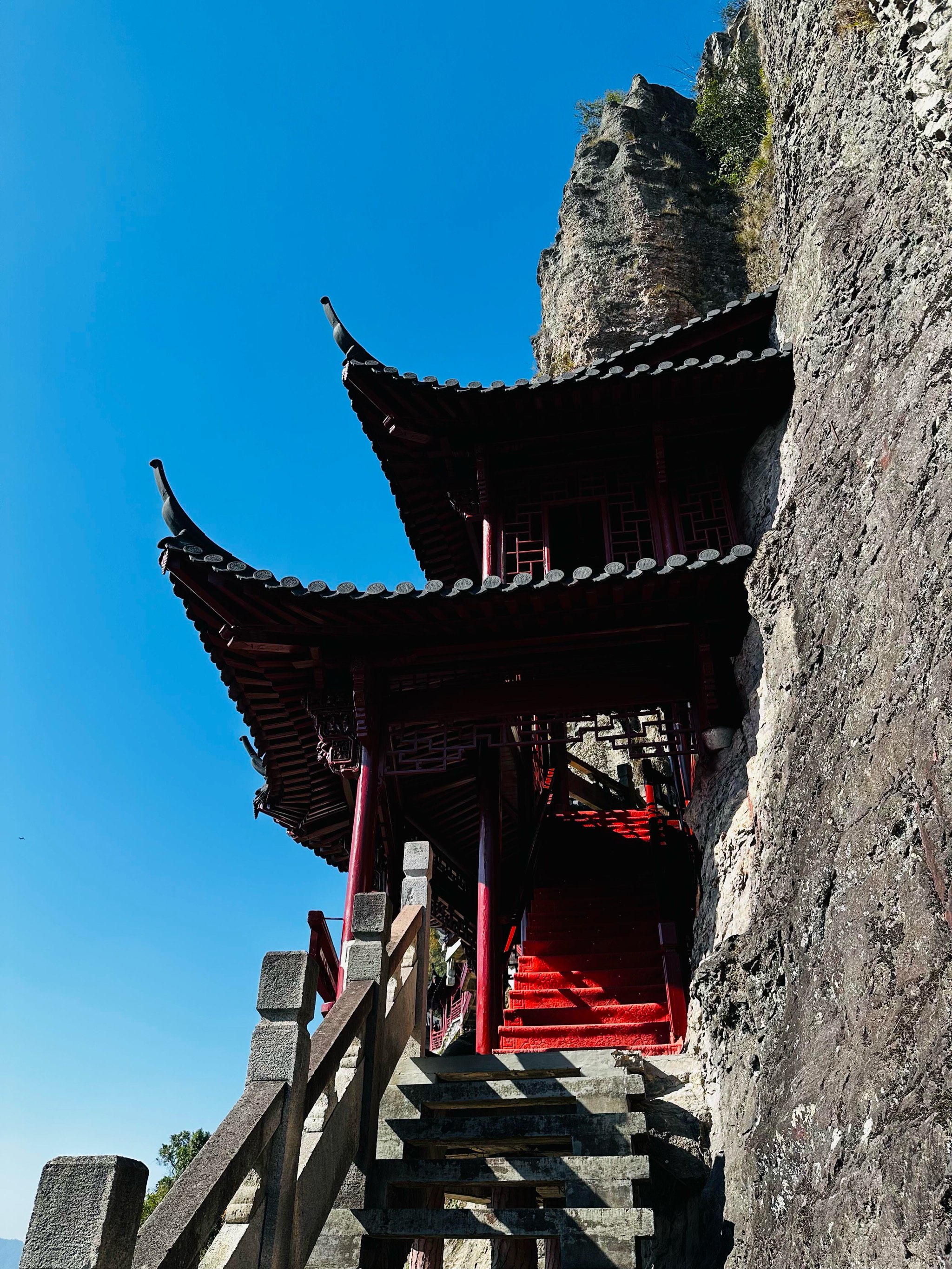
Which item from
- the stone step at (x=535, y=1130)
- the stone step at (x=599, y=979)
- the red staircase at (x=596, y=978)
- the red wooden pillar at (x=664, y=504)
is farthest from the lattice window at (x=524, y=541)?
the stone step at (x=535, y=1130)

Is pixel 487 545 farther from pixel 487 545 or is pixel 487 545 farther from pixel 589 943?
pixel 589 943

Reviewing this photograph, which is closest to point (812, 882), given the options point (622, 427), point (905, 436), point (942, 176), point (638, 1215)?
point (638, 1215)

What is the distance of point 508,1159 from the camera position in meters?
5.62

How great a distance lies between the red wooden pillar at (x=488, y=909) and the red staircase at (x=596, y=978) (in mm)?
427

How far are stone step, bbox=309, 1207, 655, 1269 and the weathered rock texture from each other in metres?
15.8

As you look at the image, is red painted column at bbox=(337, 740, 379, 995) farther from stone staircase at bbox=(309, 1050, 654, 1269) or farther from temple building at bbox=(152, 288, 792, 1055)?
stone staircase at bbox=(309, 1050, 654, 1269)

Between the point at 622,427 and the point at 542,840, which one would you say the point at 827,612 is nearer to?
the point at 622,427

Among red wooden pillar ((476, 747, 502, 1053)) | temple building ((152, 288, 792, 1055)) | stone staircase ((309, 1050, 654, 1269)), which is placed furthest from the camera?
temple building ((152, 288, 792, 1055))

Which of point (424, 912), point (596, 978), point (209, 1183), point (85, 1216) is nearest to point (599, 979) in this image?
point (596, 978)

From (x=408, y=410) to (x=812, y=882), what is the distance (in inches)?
315

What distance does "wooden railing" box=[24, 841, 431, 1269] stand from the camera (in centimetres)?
352

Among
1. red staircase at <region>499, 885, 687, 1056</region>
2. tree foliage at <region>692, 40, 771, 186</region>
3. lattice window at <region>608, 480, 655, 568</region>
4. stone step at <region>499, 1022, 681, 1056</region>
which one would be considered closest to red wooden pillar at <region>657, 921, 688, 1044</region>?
red staircase at <region>499, 885, 687, 1056</region>

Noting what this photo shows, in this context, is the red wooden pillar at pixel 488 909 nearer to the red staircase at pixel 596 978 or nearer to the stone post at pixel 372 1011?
the red staircase at pixel 596 978

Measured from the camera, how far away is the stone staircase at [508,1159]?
16.8ft
